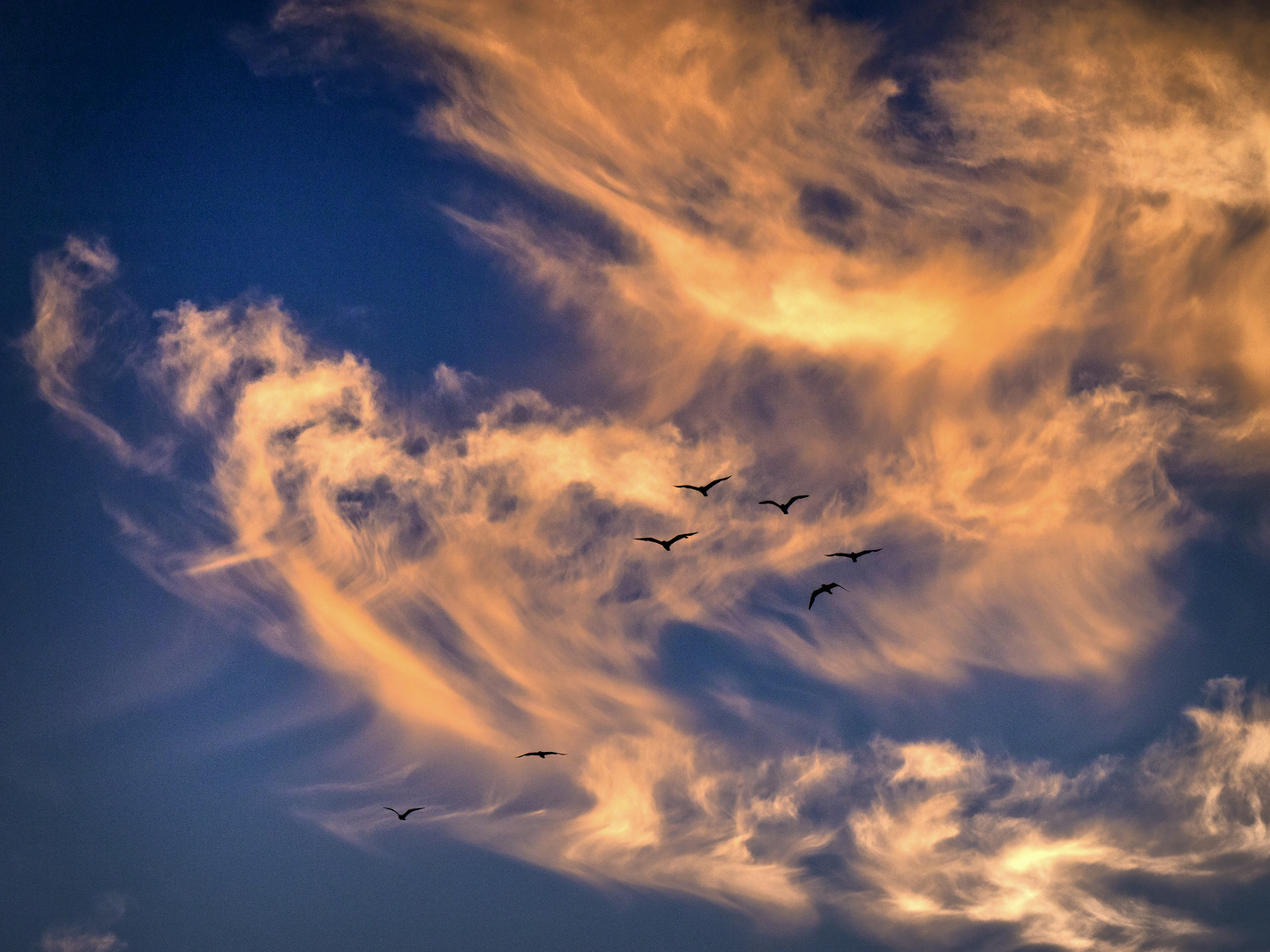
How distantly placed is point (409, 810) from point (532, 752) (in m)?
25.5

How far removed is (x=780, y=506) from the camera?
304ft

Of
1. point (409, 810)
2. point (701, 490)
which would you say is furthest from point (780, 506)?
point (409, 810)

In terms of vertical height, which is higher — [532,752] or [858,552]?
[858,552]

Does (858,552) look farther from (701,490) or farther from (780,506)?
(701,490)

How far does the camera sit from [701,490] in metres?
90.1

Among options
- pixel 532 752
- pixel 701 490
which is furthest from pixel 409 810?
pixel 701 490

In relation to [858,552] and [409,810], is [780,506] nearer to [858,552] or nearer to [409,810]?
[858,552]

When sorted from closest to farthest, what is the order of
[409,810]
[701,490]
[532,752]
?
[701,490], [532,752], [409,810]

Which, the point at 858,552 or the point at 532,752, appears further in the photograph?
the point at 532,752

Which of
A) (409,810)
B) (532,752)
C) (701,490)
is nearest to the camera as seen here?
(701,490)

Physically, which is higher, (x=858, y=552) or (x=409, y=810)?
(x=858, y=552)

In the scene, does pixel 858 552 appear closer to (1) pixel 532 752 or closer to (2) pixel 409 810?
(1) pixel 532 752

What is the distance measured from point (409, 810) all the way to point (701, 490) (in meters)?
65.1

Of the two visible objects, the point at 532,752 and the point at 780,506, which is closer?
the point at 780,506
